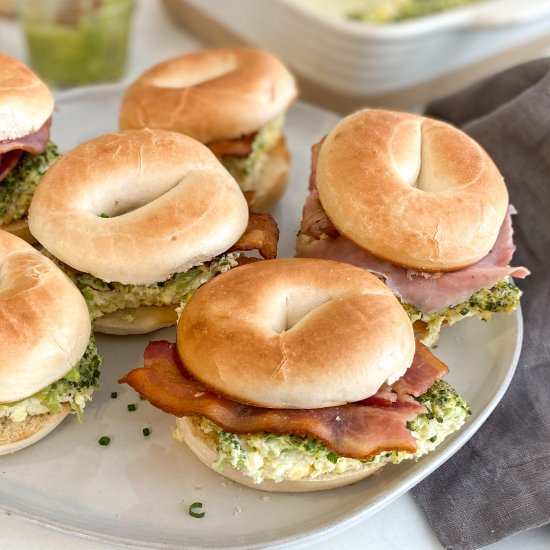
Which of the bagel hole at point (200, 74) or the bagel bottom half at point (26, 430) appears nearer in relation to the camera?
the bagel bottom half at point (26, 430)

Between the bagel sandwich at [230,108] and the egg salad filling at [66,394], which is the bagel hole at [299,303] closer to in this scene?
the egg salad filling at [66,394]

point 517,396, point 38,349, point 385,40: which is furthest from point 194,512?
point 385,40

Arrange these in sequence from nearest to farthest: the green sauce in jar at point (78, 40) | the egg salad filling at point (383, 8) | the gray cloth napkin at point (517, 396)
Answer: the gray cloth napkin at point (517, 396), the green sauce in jar at point (78, 40), the egg salad filling at point (383, 8)

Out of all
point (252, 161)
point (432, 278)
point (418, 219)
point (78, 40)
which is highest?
point (418, 219)

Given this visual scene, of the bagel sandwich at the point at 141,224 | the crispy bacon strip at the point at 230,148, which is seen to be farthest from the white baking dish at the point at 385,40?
the bagel sandwich at the point at 141,224

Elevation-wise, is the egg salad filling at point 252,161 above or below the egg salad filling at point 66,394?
above

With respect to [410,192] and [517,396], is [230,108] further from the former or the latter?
[517,396]
